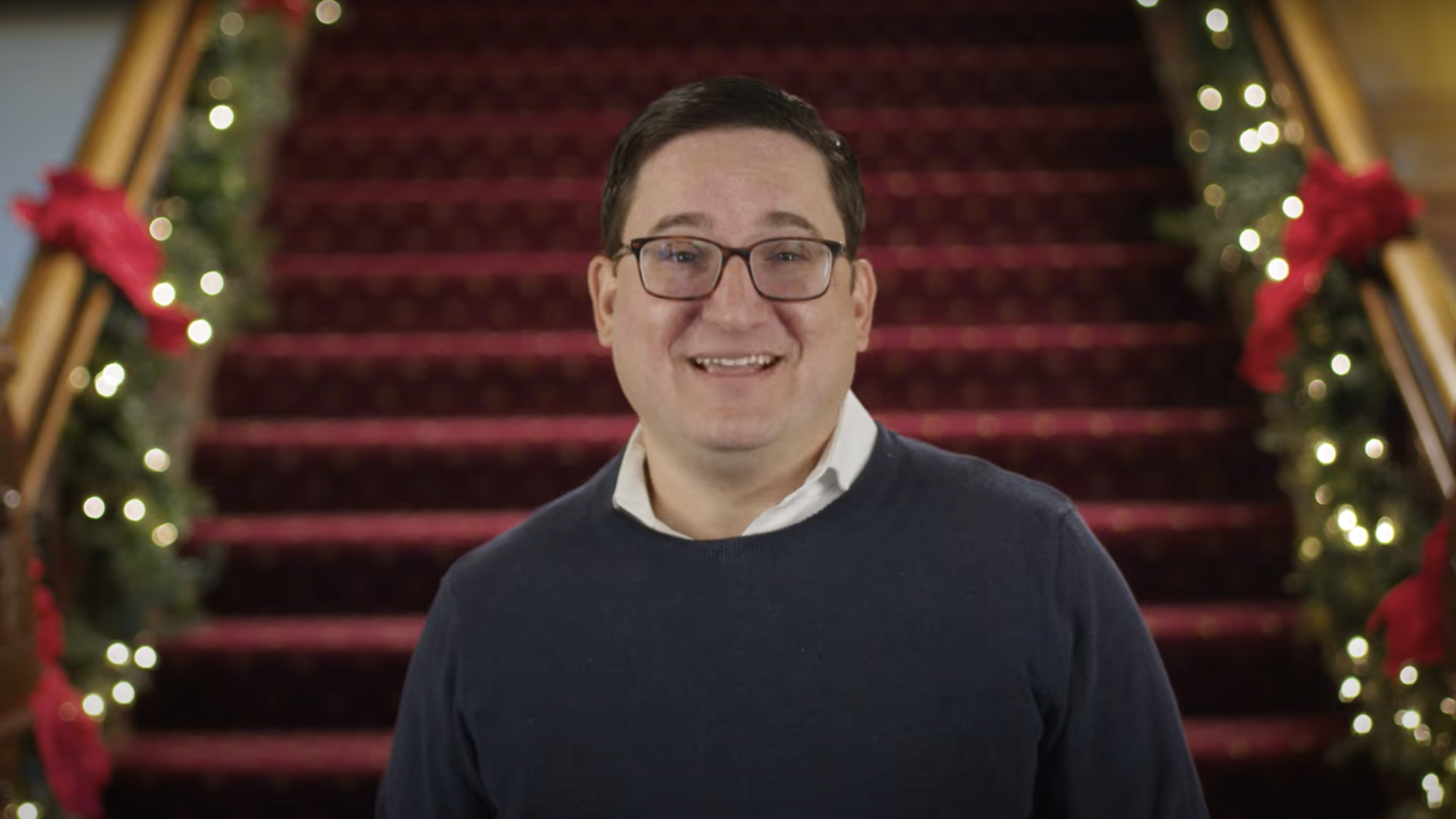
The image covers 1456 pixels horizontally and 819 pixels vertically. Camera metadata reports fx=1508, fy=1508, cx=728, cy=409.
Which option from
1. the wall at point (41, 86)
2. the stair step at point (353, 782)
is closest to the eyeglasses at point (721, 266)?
the stair step at point (353, 782)

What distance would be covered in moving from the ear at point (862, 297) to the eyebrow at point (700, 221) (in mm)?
100

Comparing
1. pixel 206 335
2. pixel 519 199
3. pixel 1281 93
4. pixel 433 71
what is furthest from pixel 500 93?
pixel 1281 93

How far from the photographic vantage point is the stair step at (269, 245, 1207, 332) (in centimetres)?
402

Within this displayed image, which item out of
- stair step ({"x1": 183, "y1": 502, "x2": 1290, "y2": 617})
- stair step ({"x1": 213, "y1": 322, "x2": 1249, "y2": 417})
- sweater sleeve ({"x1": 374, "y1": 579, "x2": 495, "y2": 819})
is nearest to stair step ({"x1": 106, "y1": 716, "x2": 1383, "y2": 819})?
stair step ({"x1": 183, "y1": 502, "x2": 1290, "y2": 617})

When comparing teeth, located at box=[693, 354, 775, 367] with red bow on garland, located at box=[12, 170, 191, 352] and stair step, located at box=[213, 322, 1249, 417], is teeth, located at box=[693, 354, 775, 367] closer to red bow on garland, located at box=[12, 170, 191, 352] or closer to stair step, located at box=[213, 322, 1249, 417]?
red bow on garland, located at box=[12, 170, 191, 352]

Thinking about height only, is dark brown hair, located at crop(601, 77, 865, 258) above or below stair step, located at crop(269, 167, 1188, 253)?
below

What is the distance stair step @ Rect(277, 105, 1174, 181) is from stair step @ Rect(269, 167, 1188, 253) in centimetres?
17

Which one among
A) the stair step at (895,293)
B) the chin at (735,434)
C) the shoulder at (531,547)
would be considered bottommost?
the shoulder at (531,547)

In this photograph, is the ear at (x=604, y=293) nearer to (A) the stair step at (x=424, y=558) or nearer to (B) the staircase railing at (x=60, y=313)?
(B) the staircase railing at (x=60, y=313)

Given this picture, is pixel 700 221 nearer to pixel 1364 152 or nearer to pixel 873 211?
pixel 1364 152

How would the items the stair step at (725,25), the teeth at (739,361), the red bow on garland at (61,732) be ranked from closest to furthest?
the teeth at (739,361) → the red bow on garland at (61,732) → the stair step at (725,25)

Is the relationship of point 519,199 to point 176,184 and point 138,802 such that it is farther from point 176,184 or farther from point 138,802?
point 138,802

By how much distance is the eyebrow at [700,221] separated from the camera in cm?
113

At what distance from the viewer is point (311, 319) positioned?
406cm
